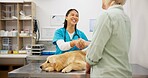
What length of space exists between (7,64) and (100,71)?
10.1 feet

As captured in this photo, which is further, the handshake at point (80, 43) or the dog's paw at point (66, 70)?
the handshake at point (80, 43)

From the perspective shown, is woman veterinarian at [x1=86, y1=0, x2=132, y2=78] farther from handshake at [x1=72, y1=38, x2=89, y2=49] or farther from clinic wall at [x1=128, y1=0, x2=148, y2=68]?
clinic wall at [x1=128, y1=0, x2=148, y2=68]

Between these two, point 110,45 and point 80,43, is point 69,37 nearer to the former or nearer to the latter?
point 80,43

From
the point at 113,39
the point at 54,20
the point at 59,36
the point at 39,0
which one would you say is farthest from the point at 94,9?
the point at 113,39

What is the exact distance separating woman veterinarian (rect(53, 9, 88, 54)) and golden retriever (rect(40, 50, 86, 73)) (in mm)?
122

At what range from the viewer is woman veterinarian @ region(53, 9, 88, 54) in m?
1.65

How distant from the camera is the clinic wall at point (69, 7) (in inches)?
157

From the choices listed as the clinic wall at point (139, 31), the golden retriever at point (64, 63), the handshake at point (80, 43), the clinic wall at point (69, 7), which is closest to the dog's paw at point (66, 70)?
the golden retriever at point (64, 63)

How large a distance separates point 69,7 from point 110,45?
3016mm

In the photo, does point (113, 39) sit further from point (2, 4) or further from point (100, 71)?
point (2, 4)

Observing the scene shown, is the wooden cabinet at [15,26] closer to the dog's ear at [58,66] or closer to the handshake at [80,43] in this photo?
the handshake at [80,43]

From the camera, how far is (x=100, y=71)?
3.68 feet

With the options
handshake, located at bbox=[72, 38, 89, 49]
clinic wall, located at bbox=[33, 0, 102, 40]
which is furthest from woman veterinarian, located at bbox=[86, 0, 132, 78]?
clinic wall, located at bbox=[33, 0, 102, 40]

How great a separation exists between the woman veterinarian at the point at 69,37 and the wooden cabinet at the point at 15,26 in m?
2.17
